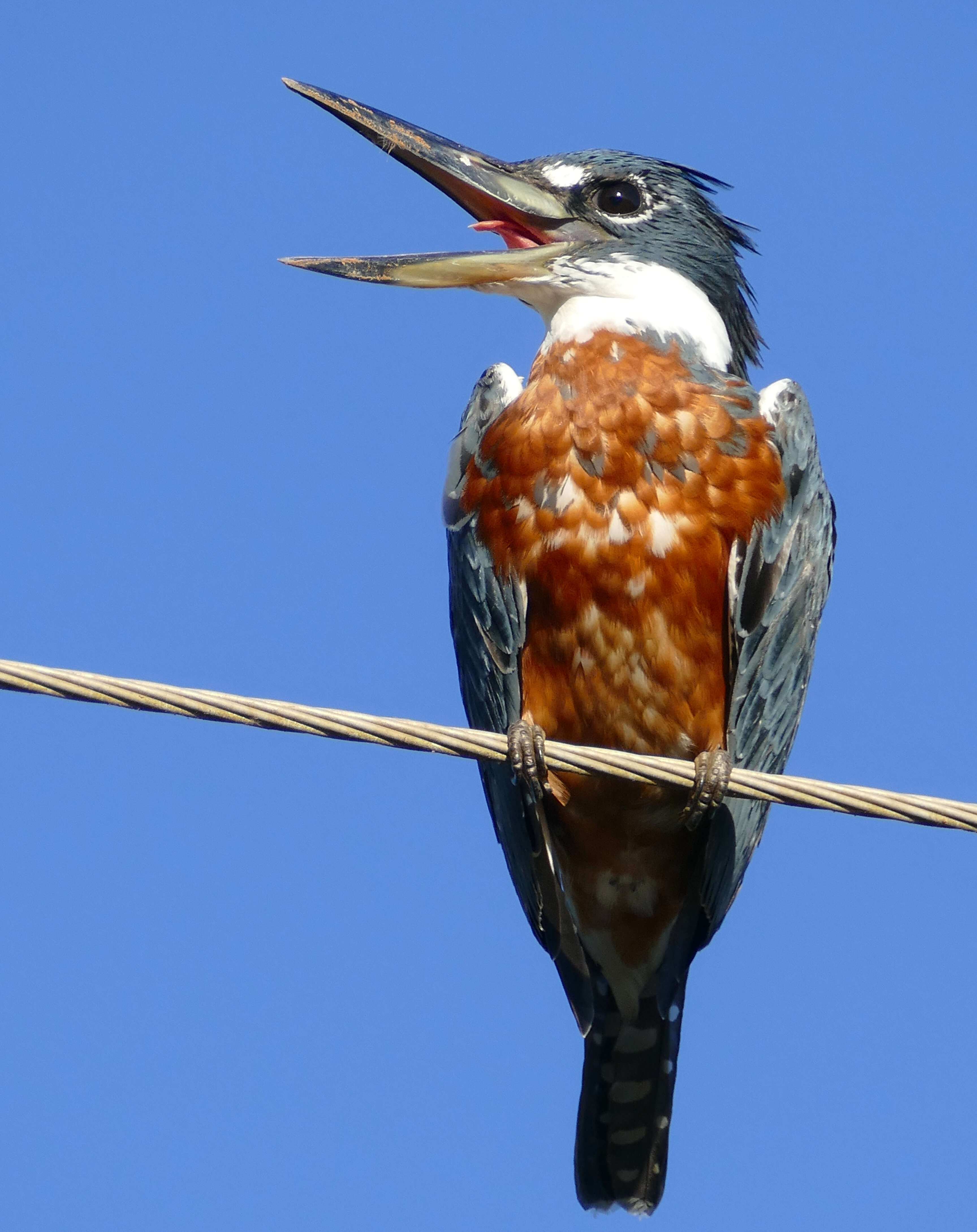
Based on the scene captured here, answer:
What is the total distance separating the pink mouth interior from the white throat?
0.21m

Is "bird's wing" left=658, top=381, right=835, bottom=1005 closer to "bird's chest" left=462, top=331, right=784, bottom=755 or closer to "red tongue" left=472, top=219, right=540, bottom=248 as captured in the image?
"bird's chest" left=462, top=331, right=784, bottom=755

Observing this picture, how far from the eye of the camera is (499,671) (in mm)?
4816

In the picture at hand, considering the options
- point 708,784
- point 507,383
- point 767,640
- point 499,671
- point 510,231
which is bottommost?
point 708,784

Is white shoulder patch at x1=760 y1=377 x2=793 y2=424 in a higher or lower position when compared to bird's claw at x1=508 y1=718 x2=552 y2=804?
higher

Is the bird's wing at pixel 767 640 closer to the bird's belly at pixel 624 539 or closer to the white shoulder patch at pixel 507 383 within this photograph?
the bird's belly at pixel 624 539

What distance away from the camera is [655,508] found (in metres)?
4.66

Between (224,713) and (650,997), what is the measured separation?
2573 mm

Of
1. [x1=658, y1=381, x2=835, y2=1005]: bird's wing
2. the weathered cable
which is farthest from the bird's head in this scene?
the weathered cable

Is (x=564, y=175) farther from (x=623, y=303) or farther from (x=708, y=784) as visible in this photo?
(x=708, y=784)

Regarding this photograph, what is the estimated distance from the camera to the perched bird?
468 cm

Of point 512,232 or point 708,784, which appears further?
point 512,232

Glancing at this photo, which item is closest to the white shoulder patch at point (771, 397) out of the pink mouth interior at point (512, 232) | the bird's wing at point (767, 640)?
the bird's wing at point (767, 640)

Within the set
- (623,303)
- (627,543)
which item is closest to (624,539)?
(627,543)

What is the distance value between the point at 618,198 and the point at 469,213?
0.52 metres
